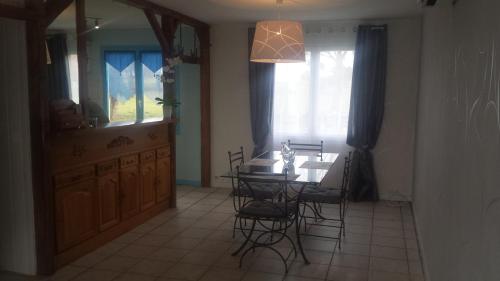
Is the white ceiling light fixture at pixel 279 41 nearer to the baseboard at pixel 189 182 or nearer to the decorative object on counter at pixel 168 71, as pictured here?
the decorative object on counter at pixel 168 71

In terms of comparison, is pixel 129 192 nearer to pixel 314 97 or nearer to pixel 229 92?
pixel 229 92

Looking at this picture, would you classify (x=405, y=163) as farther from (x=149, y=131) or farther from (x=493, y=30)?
(x=493, y=30)

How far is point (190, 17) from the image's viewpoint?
5379mm

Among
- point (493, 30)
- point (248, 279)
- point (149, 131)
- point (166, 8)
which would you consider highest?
point (166, 8)

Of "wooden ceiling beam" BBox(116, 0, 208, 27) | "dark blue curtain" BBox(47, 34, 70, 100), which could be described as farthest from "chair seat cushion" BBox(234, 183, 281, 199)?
"dark blue curtain" BBox(47, 34, 70, 100)

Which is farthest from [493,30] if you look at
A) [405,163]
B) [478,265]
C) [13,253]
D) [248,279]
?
[405,163]

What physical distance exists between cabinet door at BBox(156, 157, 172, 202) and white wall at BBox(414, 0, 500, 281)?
2.88 m

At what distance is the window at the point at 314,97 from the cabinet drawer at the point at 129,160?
6.98 ft

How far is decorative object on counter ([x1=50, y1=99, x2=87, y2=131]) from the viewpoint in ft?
10.8

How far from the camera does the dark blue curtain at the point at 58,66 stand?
6.02 metres

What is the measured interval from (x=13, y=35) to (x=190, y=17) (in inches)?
102

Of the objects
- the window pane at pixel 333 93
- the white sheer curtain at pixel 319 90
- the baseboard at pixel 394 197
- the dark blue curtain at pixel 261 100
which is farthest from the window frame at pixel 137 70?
the baseboard at pixel 394 197

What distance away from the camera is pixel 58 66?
6051mm

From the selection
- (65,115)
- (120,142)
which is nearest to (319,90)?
(120,142)
